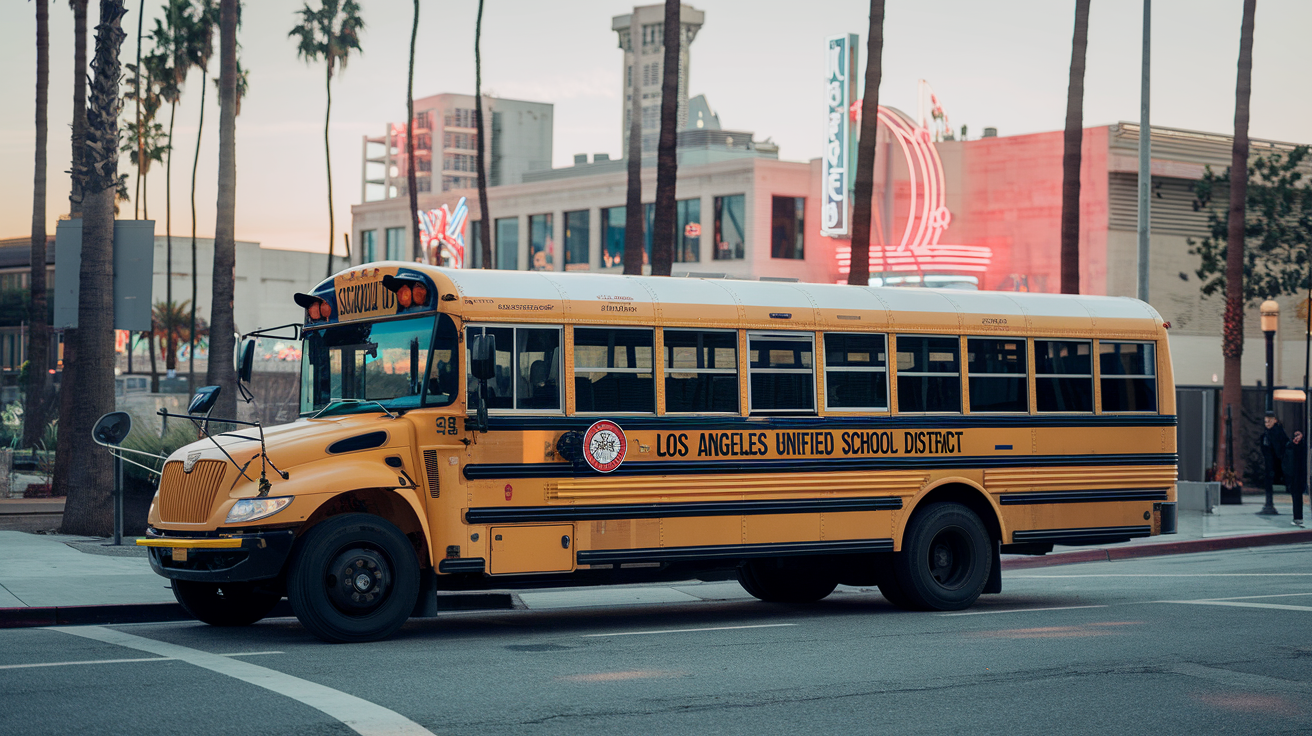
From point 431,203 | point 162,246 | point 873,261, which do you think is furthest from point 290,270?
point 873,261

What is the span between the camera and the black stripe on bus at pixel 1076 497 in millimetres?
13438

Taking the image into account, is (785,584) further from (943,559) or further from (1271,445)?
(1271,445)

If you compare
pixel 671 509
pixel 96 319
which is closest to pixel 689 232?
pixel 96 319

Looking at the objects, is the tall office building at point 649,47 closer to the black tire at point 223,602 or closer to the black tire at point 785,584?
the black tire at point 785,584

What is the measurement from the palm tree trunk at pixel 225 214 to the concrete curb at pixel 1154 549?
13.1 metres

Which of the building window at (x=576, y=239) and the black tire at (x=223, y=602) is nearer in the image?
the black tire at (x=223, y=602)

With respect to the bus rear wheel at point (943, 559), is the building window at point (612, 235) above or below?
above

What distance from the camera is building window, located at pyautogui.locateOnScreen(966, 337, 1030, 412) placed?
13273 mm

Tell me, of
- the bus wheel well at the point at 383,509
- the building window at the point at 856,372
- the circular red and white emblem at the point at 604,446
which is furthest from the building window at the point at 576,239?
the bus wheel well at the point at 383,509

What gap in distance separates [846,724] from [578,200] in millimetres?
54198

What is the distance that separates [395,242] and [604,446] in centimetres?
6485

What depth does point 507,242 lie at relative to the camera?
65.6 metres

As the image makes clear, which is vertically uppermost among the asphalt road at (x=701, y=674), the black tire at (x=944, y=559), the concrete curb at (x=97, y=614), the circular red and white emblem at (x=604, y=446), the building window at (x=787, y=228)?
the building window at (x=787, y=228)

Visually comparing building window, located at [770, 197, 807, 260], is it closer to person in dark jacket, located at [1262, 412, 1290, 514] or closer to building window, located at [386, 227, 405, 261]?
person in dark jacket, located at [1262, 412, 1290, 514]
